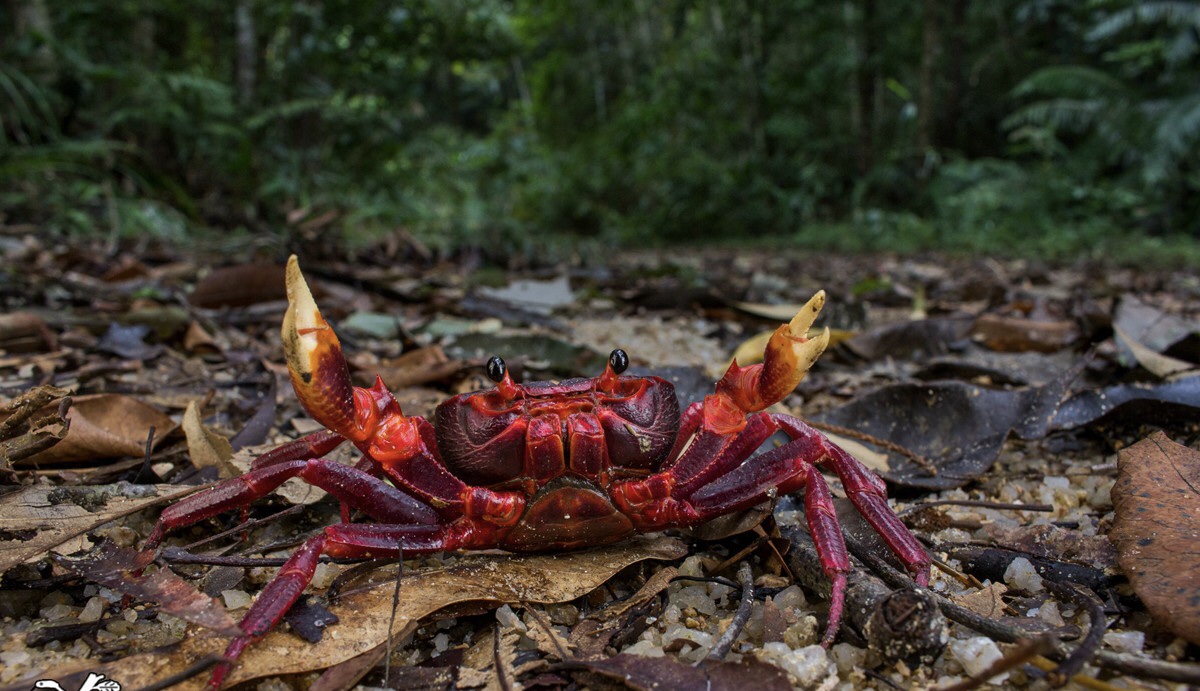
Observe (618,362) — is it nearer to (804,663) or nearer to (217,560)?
(804,663)

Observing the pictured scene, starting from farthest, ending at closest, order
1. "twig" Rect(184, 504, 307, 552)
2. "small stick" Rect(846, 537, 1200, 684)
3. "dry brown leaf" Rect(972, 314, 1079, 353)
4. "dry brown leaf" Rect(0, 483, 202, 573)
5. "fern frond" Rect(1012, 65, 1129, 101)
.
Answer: "fern frond" Rect(1012, 65, 1129, 101)
"dry brown leaf" Rect(972, 314, 1079, 353)
"twig" Rect(184, 504, 307, 552)
"dry brown leaf" Rect(0, 483, 202, 573)
"small stick" Rect(846, 537, 1200, 684)

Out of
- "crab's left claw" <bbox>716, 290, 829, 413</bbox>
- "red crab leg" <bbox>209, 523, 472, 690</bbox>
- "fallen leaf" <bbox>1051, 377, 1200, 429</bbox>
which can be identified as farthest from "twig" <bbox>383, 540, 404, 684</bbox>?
"fallen leaf" <bbox>1051, 377, 1200, 429</bbox>

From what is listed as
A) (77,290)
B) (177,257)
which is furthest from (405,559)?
(177,257)

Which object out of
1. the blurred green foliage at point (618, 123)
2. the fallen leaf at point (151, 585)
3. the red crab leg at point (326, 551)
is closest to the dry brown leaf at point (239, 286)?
the blurred green foliage at point (618, 123)

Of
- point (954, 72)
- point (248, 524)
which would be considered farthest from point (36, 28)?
point (954, 72)

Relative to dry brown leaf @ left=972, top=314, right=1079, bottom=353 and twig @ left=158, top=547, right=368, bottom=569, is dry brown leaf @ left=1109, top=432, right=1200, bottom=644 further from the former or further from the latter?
dry brown leaf @ left=972, top=314, right=1079, bottom=353
